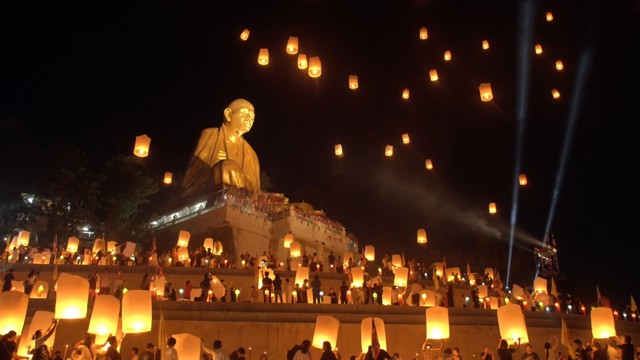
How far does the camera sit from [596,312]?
10.1 metres

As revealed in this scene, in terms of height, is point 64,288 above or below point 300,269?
below

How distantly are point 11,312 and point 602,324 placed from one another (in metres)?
9.52

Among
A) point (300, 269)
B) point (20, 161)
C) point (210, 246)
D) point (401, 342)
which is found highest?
point (20, 161)

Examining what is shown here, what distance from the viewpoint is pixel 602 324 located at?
9.99 metres

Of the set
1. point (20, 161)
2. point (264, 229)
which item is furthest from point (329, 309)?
point (20, 161)

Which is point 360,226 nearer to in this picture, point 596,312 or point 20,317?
point 596,312

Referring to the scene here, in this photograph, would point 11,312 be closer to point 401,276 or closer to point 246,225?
point 401,276

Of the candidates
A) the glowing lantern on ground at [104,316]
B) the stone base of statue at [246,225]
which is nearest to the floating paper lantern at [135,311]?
the glowing lantern on ground at [104,316]

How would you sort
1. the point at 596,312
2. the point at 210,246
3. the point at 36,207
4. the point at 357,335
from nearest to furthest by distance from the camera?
1. the point at 596,312
2. the point at 357,335
3. the point at 210,246
4. the point at 36,207

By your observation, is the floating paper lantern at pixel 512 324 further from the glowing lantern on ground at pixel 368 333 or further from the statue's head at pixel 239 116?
the statue's head at pixel 239 116

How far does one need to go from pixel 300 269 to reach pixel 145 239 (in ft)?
35.2

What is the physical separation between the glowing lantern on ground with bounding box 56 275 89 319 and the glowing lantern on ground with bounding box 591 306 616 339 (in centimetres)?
846

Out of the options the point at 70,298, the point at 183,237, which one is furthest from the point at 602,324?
the point at 183,237

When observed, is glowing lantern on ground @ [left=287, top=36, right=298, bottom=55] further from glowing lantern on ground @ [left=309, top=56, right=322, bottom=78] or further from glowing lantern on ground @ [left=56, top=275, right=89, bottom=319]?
glowing lantern on ground @ [left=56, top=275, right=89, bottom=319]
